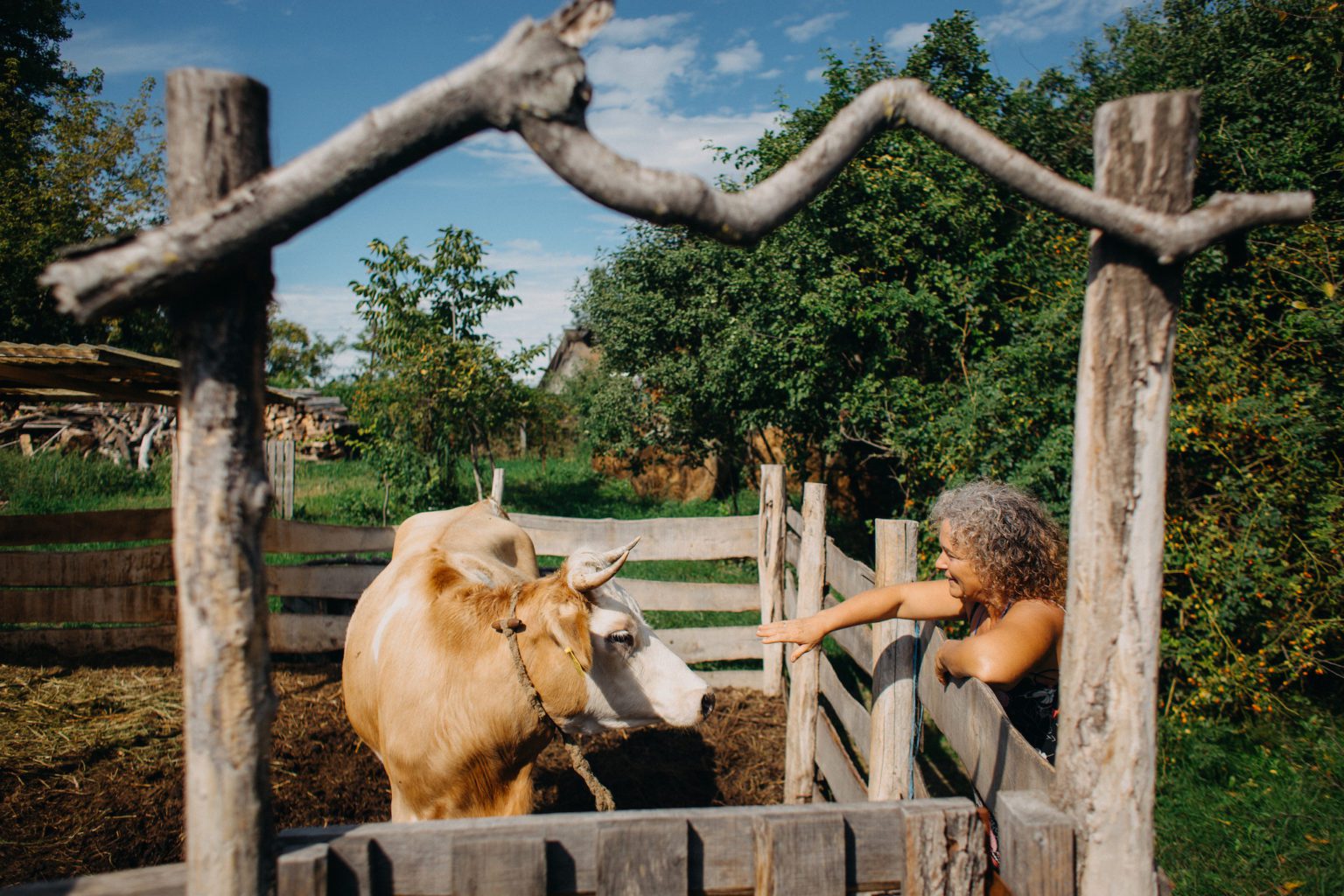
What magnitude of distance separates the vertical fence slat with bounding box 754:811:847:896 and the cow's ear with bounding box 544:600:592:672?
139 centimetres

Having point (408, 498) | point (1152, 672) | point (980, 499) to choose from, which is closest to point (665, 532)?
point (980, 499)

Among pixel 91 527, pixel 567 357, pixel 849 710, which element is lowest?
pixel 849 710

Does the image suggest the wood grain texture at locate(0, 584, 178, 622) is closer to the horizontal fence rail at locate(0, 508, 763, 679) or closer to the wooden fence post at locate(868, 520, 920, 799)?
the horizontal fence rail at locate(0, 508, 763, 679)

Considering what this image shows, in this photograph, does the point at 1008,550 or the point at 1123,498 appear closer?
the point at 1123,498

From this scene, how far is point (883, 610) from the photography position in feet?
9.05

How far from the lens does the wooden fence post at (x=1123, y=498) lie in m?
1.61

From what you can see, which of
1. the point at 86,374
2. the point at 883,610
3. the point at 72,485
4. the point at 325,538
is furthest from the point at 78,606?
the point at 72,485

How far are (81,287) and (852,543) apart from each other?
10.1 metres

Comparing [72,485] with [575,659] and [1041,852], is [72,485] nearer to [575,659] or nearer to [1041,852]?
[575,659]

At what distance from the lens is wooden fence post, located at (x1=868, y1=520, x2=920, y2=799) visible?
2.91 metres

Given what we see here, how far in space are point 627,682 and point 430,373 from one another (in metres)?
8.77

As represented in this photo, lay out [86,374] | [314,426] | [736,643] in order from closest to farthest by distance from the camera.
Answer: [86,374] → [736,643] → [314,426]

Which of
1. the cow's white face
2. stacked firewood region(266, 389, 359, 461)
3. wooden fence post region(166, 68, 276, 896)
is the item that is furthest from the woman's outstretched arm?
stacked firewood region(266, 389, 359, 461)

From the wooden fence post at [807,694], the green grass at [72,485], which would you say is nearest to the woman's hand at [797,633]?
the wooden fence post at [807,694]
